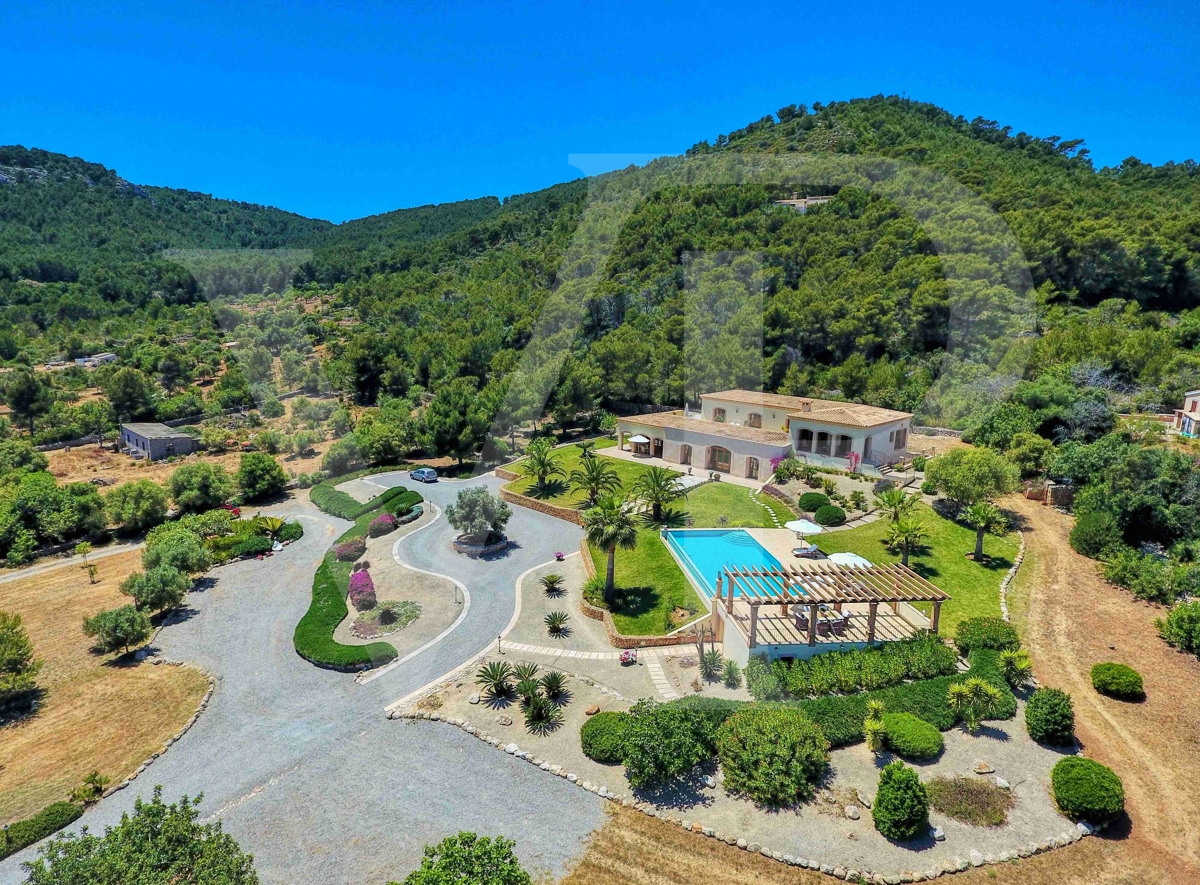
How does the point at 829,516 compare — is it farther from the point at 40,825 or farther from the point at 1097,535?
the point at 40,825

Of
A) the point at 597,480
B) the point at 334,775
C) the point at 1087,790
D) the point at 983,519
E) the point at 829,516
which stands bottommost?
the point at 334,775

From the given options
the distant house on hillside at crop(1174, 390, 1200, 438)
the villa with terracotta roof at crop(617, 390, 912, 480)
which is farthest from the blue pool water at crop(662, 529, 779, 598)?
the distant house on hillside at crop(1174, 390, 1200, 438)

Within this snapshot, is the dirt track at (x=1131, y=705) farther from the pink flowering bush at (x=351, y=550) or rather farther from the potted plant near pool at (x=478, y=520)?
the pink flowering bush at (x=351, y=550)

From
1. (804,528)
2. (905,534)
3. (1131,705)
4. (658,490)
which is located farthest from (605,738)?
(658,490)

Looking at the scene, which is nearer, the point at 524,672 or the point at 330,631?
the point at 524,672

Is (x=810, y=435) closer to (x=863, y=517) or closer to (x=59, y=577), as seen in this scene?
(x=863, y=517)

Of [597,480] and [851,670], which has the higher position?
[597,480]

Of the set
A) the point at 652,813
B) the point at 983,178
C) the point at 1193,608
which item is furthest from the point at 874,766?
the point at 983,178
